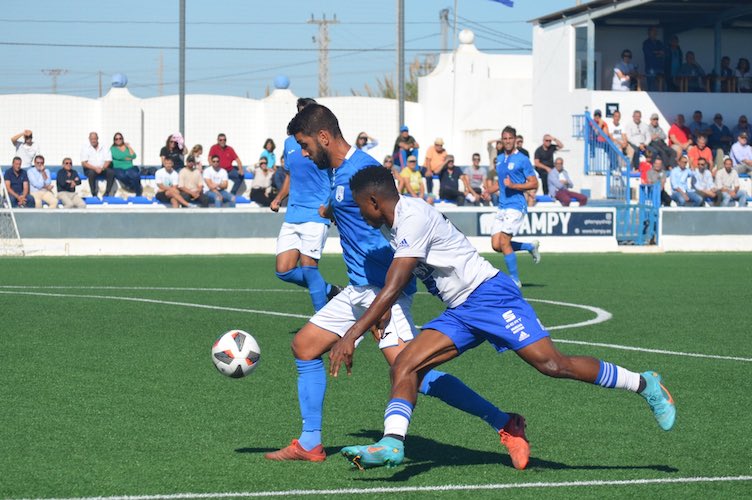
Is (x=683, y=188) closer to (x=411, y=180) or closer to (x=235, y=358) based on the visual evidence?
(x=411, y=180)

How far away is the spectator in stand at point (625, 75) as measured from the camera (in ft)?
113

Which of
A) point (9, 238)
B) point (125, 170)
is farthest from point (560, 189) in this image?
point (9, 238)

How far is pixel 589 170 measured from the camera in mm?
33031

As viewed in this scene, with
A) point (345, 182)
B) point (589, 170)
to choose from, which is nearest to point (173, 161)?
point (589, 170)

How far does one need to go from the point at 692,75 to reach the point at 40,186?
63.8 feet

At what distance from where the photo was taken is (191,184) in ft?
83.1

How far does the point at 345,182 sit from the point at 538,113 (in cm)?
3166

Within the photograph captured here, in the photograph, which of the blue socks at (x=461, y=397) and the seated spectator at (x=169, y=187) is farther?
the seated spectator at (x=169, y=187)

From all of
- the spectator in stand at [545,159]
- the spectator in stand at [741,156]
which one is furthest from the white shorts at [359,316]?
the spectator in stand at [741,156]

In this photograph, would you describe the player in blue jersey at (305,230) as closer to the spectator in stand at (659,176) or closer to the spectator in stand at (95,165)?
the spectator in stand at (95,165)

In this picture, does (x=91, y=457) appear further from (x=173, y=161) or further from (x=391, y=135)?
(x=391, y=135)

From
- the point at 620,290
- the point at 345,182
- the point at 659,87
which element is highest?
the point at 659,87

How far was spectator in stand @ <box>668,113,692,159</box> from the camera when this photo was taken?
32.0 m

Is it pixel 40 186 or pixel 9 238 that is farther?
pixel 40 186
